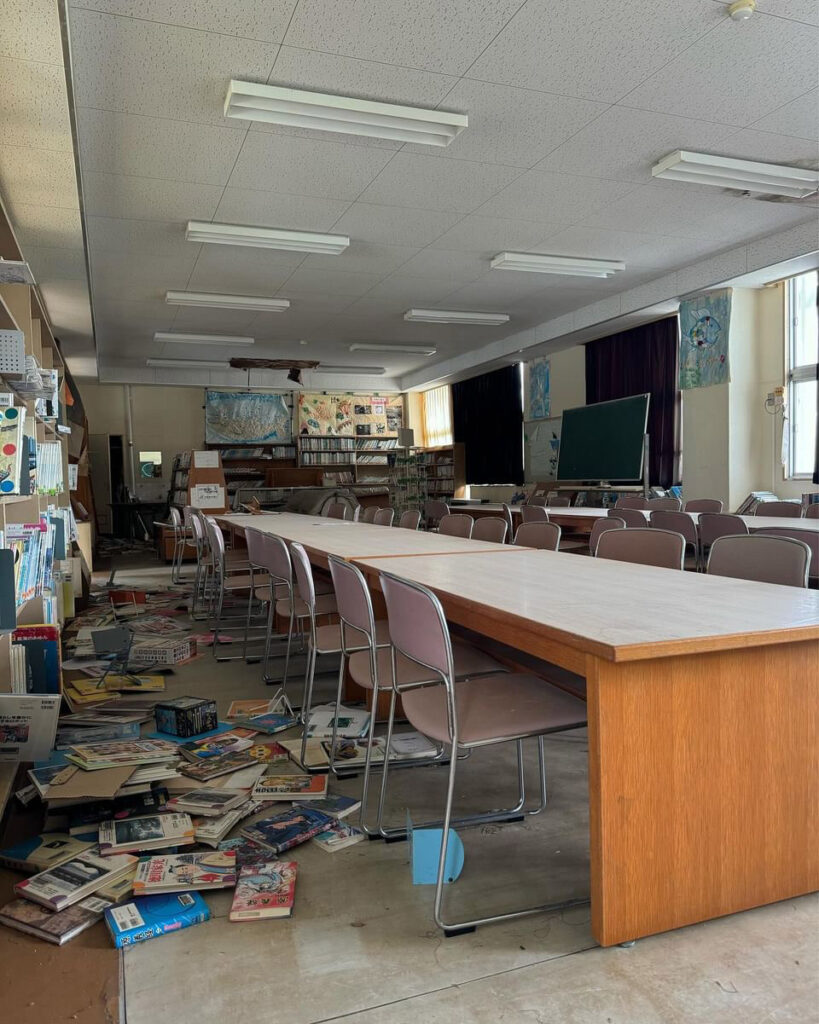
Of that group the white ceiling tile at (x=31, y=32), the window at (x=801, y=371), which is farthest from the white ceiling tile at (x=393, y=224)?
the window at (x=801, y=371)

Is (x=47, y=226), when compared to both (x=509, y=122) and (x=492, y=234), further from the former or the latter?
(x=492, y=234)

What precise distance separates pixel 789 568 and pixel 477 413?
10.8 m

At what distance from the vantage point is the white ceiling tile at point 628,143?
4.36 metres

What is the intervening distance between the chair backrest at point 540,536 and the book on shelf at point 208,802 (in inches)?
79.1

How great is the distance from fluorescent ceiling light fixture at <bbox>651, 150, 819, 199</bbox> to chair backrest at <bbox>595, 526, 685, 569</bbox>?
2766 millimetres

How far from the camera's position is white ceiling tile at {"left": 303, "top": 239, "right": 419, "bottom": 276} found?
669 cm

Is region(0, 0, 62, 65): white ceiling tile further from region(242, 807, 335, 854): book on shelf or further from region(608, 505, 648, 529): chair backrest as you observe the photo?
region(608, 505, 648, 529): chair backrest

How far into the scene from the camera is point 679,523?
5.22 metres

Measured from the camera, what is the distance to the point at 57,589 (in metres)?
5.13

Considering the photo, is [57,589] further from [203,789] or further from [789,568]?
[789,568]

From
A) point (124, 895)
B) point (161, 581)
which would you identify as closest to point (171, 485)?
point (161, 581)

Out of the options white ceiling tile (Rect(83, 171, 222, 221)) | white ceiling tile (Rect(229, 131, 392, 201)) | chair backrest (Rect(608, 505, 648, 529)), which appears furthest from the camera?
chair backrest (Rect(608, 505, 648, 529))

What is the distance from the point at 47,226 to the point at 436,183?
2.74 meters

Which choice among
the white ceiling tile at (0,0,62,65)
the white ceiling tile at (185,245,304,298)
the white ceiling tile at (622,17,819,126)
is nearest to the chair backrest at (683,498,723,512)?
the white ceiling tile at (622,17,819,126)
